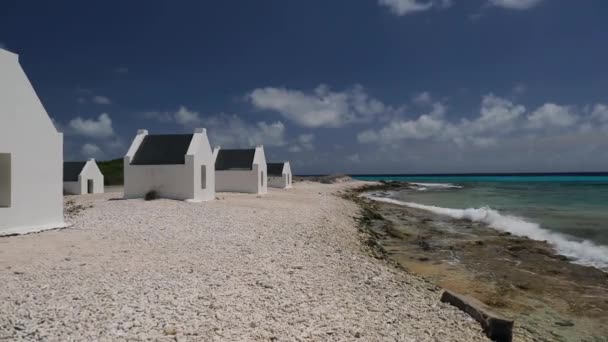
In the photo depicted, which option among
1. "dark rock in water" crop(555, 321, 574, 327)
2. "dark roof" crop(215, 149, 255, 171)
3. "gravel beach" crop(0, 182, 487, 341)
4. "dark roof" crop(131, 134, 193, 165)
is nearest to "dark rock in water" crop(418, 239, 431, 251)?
"gravel beach" crop(0, 182, 487, 341)

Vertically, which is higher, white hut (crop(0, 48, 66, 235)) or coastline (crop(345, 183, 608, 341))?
white hut (crop(0, 48, 66, 235))

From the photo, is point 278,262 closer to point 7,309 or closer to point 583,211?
point 7,309

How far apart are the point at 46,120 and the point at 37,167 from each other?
1.55 meters

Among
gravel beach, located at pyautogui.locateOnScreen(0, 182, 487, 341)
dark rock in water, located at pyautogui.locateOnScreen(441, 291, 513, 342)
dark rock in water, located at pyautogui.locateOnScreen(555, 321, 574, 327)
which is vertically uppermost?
gravel beach, located at pyautogui.locateOnScreen(0, 182, 487, 341)

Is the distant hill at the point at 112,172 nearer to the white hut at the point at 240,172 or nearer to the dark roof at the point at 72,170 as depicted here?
the dark roof at the point at 72,170

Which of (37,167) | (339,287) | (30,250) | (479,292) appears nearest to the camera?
(339,287)

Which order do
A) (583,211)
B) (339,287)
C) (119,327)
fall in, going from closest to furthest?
(119,327)
(339,287)
(583,211)

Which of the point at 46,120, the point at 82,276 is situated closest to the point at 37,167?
the point at 46,120

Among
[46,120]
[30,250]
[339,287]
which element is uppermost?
[46,120]

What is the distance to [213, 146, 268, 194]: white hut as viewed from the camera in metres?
32.6

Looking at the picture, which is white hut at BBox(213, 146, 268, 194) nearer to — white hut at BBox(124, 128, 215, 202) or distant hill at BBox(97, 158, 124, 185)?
white hut at BBox(124, 128, 215, 202)

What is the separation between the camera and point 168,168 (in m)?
21.1

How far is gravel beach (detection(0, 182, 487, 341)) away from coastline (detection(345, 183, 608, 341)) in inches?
68.7

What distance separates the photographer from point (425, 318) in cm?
718
